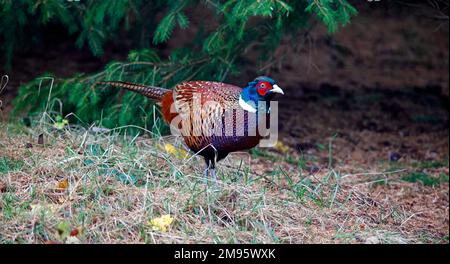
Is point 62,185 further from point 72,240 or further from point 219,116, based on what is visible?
point 219,116

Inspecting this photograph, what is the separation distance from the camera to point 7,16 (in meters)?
6.05

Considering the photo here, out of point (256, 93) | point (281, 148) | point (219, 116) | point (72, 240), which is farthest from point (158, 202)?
point (281, 148)

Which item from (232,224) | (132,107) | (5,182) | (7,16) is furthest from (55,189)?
(7,16)

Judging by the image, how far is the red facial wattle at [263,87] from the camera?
4.74 m

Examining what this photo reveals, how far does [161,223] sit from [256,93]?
127 centimetres

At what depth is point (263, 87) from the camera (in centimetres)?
476

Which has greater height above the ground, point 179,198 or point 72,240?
point 179,198

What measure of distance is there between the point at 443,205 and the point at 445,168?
96 centimetres

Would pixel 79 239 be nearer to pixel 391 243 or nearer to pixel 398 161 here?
pixel 391 243

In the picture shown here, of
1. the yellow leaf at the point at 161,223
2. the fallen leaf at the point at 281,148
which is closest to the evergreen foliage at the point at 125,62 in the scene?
the fallen leaf at the point at 281,148

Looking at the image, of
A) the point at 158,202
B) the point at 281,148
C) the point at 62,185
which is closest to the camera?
the point at 158,202

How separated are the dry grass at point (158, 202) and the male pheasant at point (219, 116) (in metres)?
0.19

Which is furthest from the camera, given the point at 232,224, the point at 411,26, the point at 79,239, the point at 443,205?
the point at 411,26

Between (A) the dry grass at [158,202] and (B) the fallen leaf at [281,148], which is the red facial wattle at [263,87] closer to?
(A) the dry grass at [158,202]
